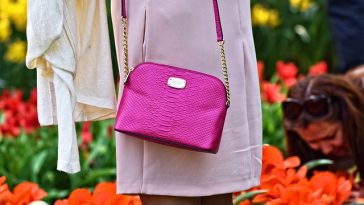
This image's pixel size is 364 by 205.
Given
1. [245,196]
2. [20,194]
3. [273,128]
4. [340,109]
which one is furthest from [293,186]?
[273,128]

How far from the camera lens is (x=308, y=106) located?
4.61m

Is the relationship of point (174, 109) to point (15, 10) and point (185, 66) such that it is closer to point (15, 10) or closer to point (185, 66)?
point (185, 66)

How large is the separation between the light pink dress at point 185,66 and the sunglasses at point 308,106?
143cm

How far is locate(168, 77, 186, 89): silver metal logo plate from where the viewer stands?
3.02 meters

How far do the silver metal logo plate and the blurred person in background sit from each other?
325 centimetres

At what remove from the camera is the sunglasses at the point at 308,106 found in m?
4.57

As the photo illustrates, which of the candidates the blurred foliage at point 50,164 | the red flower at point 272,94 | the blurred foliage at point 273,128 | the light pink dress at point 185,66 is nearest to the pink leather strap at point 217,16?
the light pink dress at point 185,66

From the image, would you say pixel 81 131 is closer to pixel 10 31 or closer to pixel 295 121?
pixel 295 121

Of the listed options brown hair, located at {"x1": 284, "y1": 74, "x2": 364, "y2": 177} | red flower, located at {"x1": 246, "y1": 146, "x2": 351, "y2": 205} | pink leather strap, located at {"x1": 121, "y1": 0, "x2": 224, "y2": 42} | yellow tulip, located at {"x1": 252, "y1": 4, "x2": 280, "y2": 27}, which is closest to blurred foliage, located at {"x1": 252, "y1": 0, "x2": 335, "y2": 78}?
yellow tulip, located at {"x1": 252, "y1": 4, "x2": 280, "y2": 27}

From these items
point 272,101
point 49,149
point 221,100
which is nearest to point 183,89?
point 221,100

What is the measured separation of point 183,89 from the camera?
3.02 meters

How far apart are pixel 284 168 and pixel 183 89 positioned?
1.29m

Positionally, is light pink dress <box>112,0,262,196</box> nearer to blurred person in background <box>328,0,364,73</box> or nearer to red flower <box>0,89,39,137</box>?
red flower <box>0,89,39,137</box>

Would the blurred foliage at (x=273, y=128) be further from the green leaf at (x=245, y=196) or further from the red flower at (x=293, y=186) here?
the green leaf at (x=245, y=196)
